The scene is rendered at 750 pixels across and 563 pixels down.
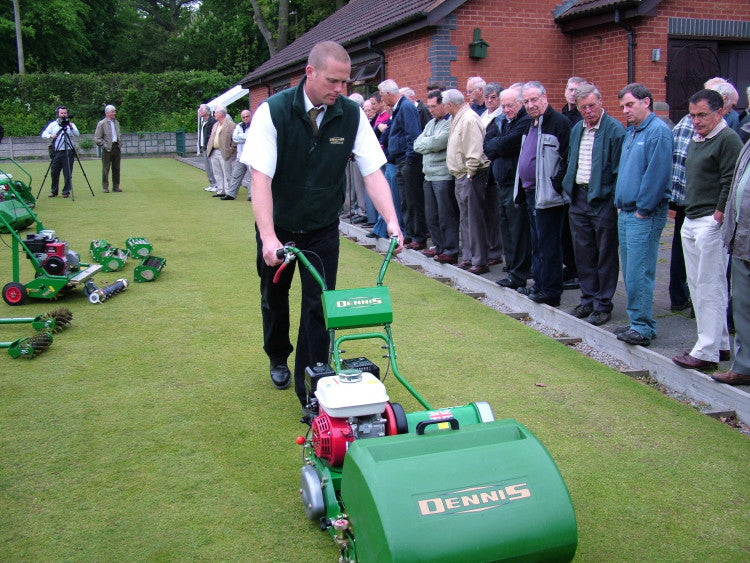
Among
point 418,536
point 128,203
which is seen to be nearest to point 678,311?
point 418,536

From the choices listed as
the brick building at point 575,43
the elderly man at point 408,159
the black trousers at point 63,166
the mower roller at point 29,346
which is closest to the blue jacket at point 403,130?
the elderly man at point 408,159

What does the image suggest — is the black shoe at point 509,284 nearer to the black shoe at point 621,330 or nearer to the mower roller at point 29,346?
the black shoe at point 621,330

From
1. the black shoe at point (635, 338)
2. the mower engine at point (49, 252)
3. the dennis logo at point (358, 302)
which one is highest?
the dennis logo at point (358, 302)

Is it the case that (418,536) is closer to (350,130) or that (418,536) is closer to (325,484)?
(325,484)

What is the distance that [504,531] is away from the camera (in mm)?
2734

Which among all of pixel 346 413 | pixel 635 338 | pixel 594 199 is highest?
pixel 594 199

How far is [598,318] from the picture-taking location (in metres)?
6.66

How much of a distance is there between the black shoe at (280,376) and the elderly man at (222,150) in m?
12.0

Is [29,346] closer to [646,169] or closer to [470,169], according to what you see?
[470,169]

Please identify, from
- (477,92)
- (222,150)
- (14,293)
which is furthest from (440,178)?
(222,150)

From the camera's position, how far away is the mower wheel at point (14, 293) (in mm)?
7996

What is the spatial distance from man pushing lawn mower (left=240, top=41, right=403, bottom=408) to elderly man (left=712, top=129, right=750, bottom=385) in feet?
7.43

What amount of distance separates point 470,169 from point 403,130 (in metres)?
1.87

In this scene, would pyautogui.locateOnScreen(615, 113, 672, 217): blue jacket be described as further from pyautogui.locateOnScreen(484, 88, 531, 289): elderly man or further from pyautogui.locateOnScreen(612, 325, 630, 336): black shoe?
pyautogui.locateOnScreen(484, 88, 531, 289): elderly man
